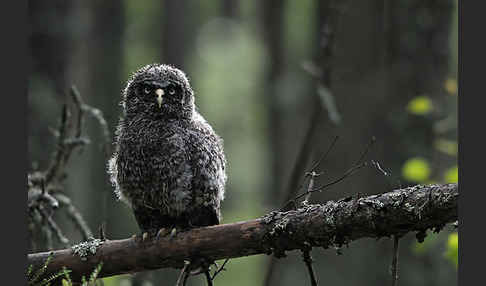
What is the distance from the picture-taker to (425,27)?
245 inches

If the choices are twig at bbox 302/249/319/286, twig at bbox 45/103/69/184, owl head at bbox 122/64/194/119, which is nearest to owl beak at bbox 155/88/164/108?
owl head at bbox 122/64/194/119

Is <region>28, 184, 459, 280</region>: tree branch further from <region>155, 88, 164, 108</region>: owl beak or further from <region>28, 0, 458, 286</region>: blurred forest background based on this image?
<region>155, 88, 164, 108</region>: owl beak

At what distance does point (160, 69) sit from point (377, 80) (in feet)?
9.03

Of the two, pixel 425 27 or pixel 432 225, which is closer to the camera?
pixel 432 225

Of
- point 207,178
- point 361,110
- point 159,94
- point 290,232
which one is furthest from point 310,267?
point 361,110

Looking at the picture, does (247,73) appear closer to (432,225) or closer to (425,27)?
(425,27)

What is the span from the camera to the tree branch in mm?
2523

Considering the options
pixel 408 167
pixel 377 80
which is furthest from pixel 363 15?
pixel 408 167

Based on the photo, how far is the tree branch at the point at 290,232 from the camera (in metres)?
2.52

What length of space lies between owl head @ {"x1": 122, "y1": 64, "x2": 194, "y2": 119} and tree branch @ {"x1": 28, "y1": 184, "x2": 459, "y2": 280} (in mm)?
1331

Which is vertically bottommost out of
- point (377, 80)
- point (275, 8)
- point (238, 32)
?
point (377, 80)

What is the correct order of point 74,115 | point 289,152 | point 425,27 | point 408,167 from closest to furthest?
point 408,167 → point 425,27 → point 74,115 → point 289,152

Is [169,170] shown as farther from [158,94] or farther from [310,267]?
[310,267]

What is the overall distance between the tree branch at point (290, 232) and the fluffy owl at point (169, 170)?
0.62m
